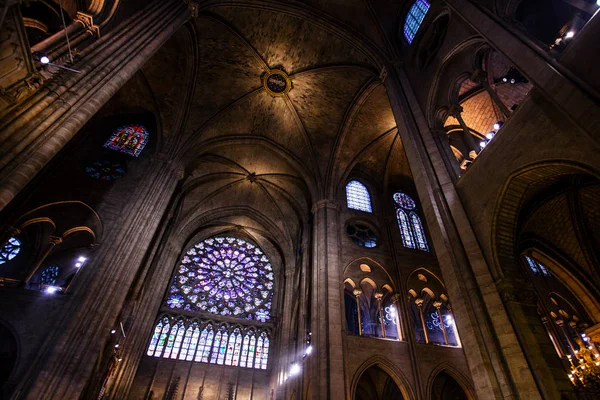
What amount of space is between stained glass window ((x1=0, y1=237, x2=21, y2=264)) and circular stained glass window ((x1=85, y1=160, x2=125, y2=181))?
2893mm

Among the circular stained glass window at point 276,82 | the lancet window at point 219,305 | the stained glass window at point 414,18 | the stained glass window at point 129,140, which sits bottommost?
the lancet window at point 219,305

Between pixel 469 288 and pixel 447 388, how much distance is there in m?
8.31

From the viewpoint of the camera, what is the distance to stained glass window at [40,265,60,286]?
33.2 ft

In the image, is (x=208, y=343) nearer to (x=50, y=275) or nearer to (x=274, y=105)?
(x=50, y=275)

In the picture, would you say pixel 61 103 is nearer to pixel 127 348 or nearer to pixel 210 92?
pixel 210 92

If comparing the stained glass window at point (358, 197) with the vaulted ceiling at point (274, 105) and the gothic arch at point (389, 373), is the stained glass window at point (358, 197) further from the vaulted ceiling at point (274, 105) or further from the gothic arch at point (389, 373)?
the gothic arch at point (389, 373)

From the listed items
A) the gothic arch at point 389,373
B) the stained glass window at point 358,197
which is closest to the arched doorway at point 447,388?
the gothic arch at point 389,373

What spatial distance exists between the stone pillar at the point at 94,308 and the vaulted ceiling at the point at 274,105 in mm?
3616

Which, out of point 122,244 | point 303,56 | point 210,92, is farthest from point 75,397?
point 303,56

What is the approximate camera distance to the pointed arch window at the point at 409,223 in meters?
14.9

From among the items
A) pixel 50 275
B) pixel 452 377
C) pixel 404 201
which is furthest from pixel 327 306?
pixel 50 275

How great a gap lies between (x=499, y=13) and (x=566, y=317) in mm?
11676

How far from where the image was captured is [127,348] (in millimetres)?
13438

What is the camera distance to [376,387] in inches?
487
